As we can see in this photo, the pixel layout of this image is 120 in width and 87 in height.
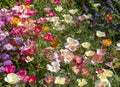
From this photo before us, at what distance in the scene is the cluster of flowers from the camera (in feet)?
13.6

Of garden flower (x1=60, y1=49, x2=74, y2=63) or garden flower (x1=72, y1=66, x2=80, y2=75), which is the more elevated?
garden flower (x1=60, y1=49, x2=74, y2=63)

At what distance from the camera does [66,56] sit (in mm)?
4262

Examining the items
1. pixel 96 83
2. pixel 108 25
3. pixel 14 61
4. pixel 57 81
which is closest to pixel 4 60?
pixel 14 61

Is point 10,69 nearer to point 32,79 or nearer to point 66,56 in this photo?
point 32,79

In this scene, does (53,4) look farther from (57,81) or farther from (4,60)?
(57,81)

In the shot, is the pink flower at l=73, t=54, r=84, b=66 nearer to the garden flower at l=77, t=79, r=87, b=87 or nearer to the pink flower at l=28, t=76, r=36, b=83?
the garden flower at l=77, t=79, r=87, b=87

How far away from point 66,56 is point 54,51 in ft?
0.84

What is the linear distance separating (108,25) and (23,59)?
1.25 m

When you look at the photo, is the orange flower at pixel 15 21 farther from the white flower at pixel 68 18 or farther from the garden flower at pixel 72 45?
the garden flower at pixel 72 45

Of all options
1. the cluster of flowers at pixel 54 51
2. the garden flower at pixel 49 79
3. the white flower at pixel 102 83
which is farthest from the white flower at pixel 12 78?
the white flower at pixel 102 83

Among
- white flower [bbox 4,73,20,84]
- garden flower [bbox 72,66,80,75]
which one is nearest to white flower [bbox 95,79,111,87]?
garden flower [bbox 72,66,80,75]

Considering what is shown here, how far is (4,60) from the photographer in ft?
14.9

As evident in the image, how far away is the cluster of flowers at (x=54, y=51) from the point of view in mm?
4133

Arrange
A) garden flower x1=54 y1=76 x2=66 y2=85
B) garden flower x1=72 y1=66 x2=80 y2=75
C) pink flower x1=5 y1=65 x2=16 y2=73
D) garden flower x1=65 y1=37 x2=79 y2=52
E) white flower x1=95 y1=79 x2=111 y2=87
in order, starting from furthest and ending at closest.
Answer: garden flower x1=65 y1=37 x2=79 y2=52, pink flower x1=5 y1=65 x2=16 y2=73, garden flower x1=72 y1=66 x2=80 y2=75, garden flower x1=54 y1=76 x2=66 y2=85, white flower x1=95 y1=79 x2=111 y2=87
